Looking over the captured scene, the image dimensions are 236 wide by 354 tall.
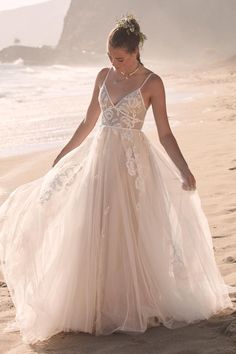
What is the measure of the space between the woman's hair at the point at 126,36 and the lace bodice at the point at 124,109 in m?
0.21

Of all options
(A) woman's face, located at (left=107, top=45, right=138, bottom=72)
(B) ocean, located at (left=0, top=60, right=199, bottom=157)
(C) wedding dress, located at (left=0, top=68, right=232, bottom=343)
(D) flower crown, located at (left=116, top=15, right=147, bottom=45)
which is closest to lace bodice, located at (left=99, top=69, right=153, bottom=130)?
(C) wedding dress, located at (left=0, top=68, right=232, bottom=343)

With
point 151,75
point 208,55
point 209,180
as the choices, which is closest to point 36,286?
point 151,75

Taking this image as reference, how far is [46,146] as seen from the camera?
11273mm

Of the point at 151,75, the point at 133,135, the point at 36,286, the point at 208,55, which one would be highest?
the point at 208,55

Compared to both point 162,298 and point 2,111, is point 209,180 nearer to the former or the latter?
point 162,298

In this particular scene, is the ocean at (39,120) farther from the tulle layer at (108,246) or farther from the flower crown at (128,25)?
the flower crown at (128,25)

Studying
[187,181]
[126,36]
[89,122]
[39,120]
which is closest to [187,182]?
[187,181]

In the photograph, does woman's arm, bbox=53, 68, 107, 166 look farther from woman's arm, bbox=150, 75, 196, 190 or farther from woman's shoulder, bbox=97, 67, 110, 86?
woman's arm, bbox=150, 75, 196, 190

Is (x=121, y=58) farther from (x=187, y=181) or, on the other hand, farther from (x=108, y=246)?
(x=108, y=246)

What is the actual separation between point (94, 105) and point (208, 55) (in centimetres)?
6594

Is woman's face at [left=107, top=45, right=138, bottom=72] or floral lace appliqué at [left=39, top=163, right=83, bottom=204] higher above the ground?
woman's face at [left=107, top=45, right=138, bottom=72]

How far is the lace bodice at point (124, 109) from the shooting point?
375 centimetres

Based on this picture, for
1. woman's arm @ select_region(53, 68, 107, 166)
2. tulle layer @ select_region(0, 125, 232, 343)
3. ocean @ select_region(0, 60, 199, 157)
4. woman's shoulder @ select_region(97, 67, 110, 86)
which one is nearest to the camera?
tulle layer @ select_region(0, 125, 232, 343)

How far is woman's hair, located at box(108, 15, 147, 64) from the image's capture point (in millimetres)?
3684
